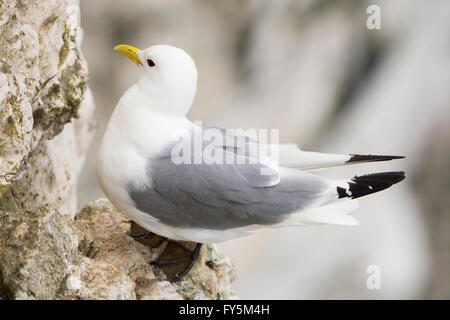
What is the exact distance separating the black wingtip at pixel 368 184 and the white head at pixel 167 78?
0.38 meters

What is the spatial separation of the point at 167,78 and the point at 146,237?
0.39 metres

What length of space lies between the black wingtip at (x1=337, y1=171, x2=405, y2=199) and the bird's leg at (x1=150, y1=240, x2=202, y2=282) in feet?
1.16

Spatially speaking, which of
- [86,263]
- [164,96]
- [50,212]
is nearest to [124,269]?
[86,263]

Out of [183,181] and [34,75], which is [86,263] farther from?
[34,75]

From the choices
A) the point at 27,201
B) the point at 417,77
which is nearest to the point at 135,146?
the point at 27,201

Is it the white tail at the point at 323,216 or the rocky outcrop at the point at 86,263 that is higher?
the white tail at the point at 323,216

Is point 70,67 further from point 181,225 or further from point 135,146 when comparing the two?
point 181,225

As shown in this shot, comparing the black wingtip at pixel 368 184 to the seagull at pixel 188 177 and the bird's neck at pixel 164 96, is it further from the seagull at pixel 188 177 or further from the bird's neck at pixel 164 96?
the bird's neck at pixel 164 96

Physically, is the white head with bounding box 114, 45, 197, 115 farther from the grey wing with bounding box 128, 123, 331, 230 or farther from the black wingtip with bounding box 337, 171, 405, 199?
the black wingtip with bounding box 337, 171, 405, 199

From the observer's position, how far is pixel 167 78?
1096 millimetres

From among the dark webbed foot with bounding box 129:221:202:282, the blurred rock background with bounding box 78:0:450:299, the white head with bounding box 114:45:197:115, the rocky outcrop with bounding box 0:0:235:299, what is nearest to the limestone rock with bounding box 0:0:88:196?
the rocky outcrop with bounding box 0:0:235:299

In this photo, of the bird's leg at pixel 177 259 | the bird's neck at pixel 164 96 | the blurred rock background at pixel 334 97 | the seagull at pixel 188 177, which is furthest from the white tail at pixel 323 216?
the blurred rock background at pixel 334 97

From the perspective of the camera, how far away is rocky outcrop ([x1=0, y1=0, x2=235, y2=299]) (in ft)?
3.09

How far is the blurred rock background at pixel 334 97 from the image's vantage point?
2.67 meters
